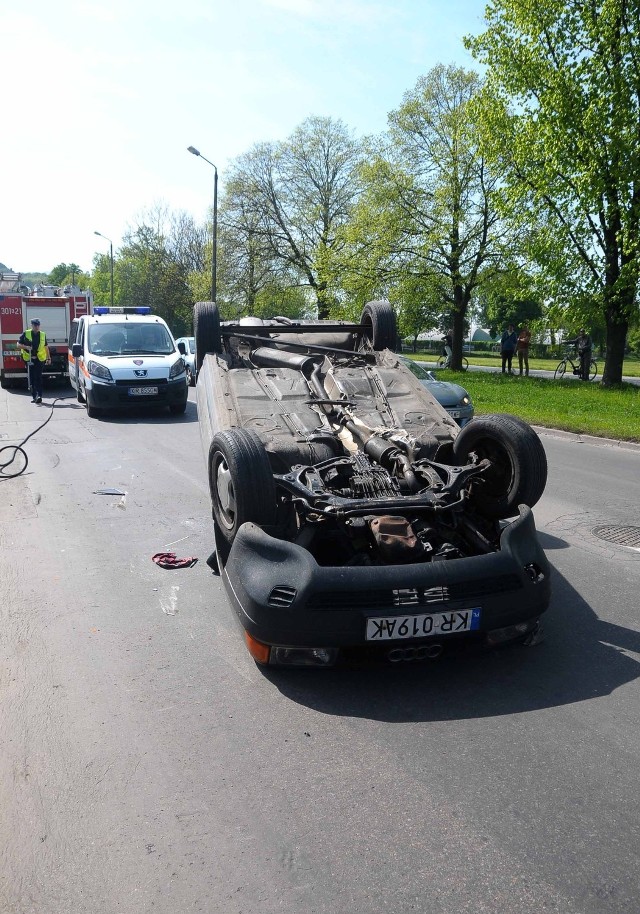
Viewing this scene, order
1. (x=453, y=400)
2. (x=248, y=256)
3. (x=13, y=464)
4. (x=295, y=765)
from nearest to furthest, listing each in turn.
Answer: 1. (x=295, y=765)
2. (x=13, y=464)
3. (x=453, y=400)
4. (x=248, y=256)

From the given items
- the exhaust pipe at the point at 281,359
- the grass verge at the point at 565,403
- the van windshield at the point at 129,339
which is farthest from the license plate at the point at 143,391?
the exhaust pipe at the point at 281,359

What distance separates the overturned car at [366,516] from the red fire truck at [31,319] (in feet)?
50.9

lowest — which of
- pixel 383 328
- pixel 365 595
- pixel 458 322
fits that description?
pixel 365 595

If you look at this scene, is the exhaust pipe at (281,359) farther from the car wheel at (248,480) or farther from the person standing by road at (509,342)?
the person standing by road at (509,342)

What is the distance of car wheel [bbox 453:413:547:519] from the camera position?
16.2ft

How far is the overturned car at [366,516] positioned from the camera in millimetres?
3736

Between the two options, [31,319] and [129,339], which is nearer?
[129,339]

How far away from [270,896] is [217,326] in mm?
5859

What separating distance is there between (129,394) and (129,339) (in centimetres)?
191

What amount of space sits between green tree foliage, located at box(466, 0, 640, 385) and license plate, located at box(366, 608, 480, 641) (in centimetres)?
1679

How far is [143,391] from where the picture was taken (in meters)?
14.4

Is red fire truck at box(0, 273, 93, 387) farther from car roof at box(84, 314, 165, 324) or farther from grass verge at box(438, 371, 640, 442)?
grass verge at box(438, 371, 640, 442)

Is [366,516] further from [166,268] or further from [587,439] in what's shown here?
[166,268]

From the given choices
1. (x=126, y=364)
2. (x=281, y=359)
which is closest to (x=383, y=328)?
(x=281, y=359)
